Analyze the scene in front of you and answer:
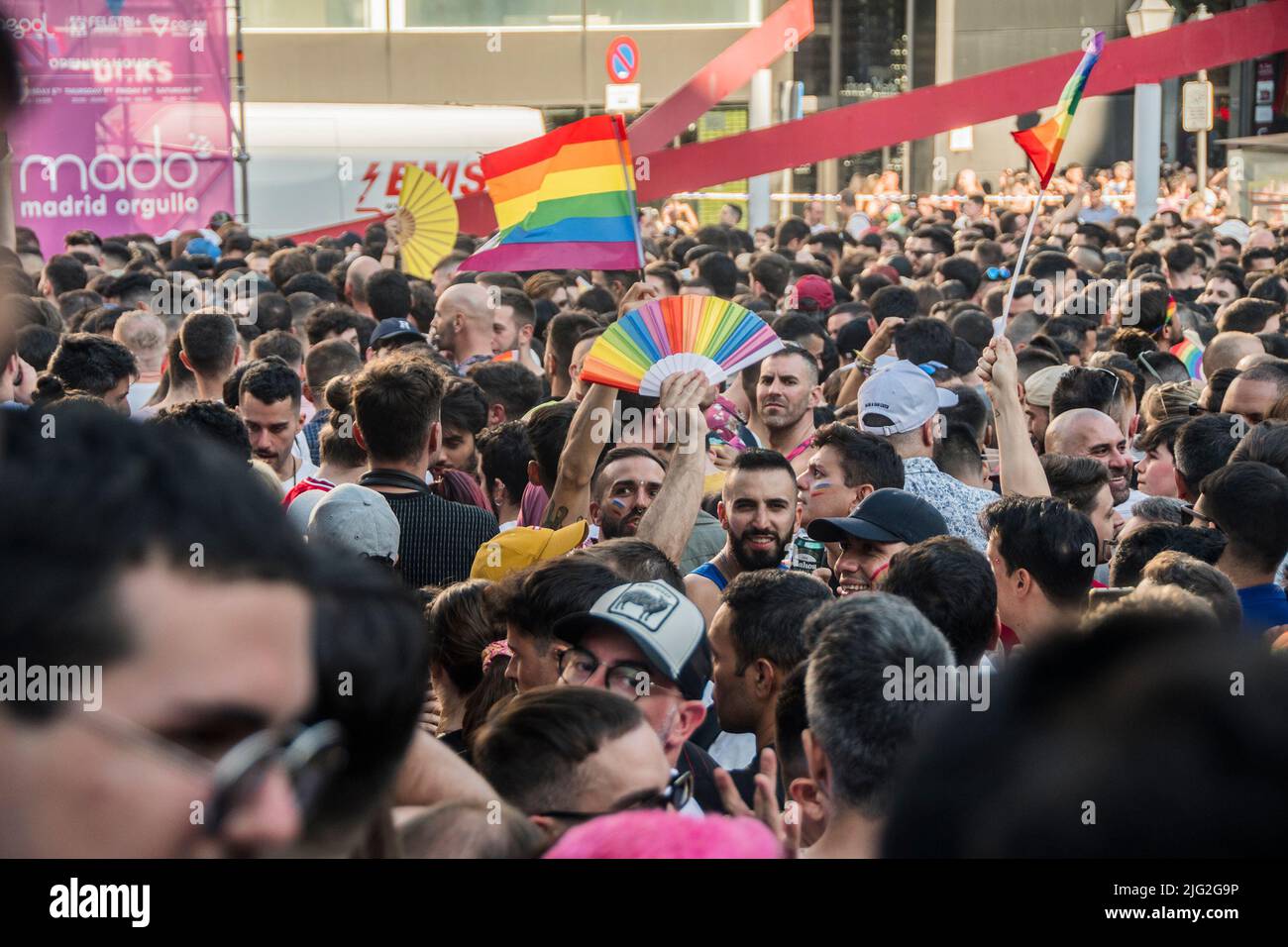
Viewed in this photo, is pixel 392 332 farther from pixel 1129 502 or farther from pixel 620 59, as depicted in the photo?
pixel 620 59

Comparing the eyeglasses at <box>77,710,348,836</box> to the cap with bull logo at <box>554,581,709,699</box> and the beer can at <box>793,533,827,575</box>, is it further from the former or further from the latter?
the beer can at <box>793,533,827,575</box>

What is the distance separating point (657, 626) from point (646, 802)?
1.03m

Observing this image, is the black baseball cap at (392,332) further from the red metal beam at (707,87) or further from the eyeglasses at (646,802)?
the red metal beam at (707,87)

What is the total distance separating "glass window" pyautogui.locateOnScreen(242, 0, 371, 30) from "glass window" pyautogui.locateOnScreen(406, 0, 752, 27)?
90 cm

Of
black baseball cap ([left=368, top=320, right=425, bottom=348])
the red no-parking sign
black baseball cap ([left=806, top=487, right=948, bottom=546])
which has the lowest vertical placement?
black baseball cap ([left=806, top=487, right=948, bottom=546])

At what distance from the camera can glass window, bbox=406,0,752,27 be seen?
98.1 feet

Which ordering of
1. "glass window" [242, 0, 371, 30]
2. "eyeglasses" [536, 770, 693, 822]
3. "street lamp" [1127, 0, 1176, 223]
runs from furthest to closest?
1. "glass window" [242, 0, 371, 30]
2. "street lamp" [1127, 0, 1176, 223]
3. "eyeglasses" [536, 770, 693, 822]

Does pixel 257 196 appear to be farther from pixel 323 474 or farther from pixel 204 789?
pixel 204 789

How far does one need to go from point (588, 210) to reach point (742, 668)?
4.39 metres

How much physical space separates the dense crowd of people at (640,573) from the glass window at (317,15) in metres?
18.3

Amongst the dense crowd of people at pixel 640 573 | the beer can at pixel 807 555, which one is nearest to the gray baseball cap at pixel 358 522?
the dense crowd of people at pixel 640 573

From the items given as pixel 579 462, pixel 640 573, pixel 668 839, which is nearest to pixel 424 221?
pixel 579 462

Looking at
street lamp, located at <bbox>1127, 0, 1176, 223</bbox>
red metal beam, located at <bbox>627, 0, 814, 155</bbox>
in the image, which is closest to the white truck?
red metal beam, located at <bbox>627, 0, 814, 155</bbox>
